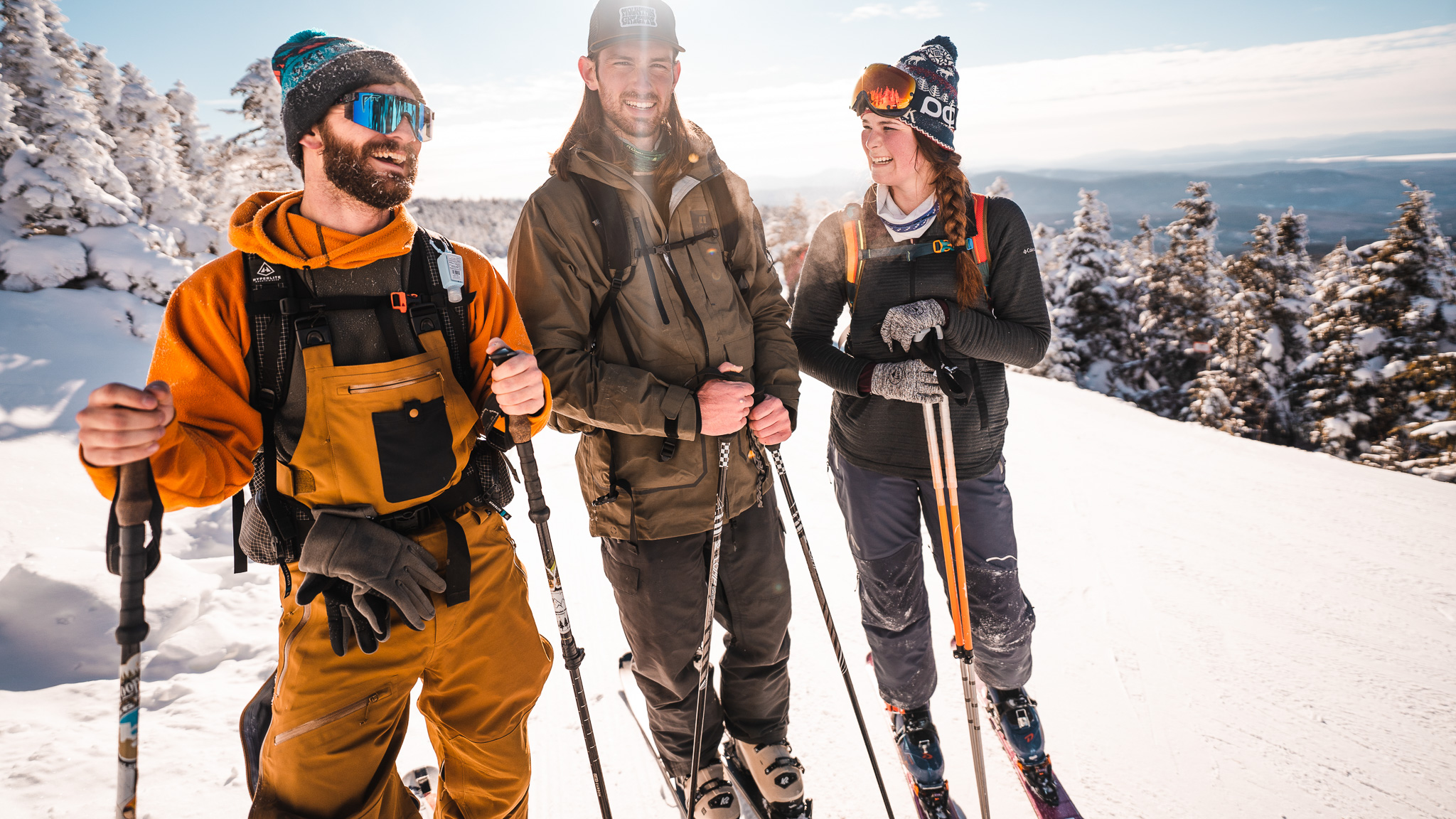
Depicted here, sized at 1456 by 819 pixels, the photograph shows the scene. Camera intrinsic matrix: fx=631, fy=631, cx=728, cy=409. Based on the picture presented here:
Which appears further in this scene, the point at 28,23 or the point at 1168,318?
the point at 1168,318

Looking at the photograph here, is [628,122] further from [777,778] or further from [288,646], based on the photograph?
[777,778]

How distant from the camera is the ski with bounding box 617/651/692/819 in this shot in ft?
8.98

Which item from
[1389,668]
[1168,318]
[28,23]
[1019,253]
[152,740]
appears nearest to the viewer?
[1019,253]

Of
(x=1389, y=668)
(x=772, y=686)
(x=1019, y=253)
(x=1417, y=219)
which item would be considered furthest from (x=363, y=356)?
(x=1417, y=219)

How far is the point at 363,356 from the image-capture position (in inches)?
77.6

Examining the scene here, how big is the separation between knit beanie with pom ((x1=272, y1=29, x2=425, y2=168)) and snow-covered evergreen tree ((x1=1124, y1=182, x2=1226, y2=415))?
33489 millimetres

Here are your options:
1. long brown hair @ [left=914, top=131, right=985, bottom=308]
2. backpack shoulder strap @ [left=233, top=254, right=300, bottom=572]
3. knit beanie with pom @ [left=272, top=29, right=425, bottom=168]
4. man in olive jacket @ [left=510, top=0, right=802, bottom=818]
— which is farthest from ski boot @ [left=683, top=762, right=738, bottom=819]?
knit beanie with pom @ [left=272, top=29, right=425, bottom=168]

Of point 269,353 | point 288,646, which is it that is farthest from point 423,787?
point 269,353

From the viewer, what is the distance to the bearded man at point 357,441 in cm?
183

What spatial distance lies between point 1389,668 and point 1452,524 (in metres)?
2.78

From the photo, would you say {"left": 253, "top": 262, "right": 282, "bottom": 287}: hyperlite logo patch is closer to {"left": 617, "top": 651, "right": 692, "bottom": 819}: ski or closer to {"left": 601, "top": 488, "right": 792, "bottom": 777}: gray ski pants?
{"left": 601, "top": 488, "right": 792, "bottom": 777}: gray ski pants

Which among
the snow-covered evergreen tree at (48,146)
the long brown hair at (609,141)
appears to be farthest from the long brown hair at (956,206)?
the snow-covered evergreen tree at (48,146)

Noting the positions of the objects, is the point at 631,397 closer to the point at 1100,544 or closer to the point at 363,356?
the point at 363,356

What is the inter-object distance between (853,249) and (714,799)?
2.50 m
